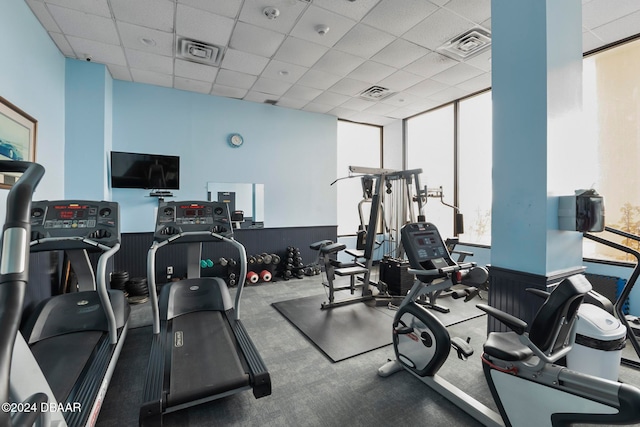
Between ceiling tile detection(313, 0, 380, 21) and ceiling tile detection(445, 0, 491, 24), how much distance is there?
0.83 m

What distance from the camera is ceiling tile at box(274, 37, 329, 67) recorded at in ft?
12.1

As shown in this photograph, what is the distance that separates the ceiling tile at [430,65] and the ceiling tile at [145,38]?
331 cm

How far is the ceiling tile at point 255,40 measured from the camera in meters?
3.42

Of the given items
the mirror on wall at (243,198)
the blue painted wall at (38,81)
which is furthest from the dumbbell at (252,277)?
the blue painted wall at (38,81)

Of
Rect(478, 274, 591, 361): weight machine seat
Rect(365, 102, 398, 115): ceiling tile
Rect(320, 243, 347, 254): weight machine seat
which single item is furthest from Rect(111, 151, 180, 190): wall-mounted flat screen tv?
Rect(478, 274, 591, 361): weight machine seat

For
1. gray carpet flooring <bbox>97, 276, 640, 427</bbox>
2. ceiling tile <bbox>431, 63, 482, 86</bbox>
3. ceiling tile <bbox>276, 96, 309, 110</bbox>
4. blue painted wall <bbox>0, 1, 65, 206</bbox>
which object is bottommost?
gray carpet flooring <bbox>97, 276, 640, 427</bbox>

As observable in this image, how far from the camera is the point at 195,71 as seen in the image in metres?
4.41

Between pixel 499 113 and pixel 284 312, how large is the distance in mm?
3291

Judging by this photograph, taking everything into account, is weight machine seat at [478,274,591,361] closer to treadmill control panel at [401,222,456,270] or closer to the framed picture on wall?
treadmill control panel at [401,222,456,270]

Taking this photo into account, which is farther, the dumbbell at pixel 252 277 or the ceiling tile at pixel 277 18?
the dumbbell at pixel 252 277

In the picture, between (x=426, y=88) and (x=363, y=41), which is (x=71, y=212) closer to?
(x=363, y=41)

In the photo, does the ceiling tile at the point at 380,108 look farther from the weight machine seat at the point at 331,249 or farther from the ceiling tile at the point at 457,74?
the weight machine seat at the point at 331,249

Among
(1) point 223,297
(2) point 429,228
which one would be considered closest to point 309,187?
(1) point 223,297

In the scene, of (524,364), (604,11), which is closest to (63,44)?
(524,364)
